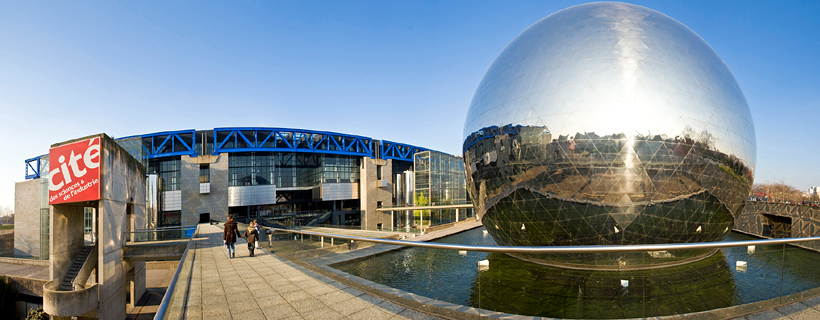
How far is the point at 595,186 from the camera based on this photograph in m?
7.63

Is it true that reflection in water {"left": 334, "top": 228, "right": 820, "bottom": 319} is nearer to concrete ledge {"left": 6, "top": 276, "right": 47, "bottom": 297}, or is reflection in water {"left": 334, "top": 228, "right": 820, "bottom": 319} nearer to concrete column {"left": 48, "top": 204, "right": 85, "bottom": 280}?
concrete column {"left": 48, "top": 204, "right": 85, "bottom": 280}

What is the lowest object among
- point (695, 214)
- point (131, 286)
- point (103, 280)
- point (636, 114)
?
point (131, 286)

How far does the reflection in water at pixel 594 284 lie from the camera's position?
4.05 m

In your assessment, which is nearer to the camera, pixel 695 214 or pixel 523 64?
pixel 695 214

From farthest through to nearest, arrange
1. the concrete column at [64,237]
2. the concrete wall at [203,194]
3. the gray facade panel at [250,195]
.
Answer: the gray facade panel at [250,195]
the concrete wall at [203,194]
the concrete column at [64,237]

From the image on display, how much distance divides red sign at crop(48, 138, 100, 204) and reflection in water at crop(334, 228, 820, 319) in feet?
51.2

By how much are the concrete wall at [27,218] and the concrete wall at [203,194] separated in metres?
12.1

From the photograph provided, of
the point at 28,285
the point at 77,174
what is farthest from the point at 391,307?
the point at 28,285

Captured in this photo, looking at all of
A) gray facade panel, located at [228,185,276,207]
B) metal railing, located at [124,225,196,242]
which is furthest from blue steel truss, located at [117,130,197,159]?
metal railing, located at [124,225,196,242]

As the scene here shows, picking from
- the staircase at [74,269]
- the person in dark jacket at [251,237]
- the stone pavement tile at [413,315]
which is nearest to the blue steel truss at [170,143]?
the staircase at [74,269]

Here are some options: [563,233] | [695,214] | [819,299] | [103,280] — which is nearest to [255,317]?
[563,233]

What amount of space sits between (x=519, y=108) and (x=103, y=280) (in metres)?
Answer: 19.5

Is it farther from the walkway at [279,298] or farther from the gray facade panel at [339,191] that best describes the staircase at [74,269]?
the gray facade panel at [339,191]

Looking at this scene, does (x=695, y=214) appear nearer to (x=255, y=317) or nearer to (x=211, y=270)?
(x=255, y=317)
